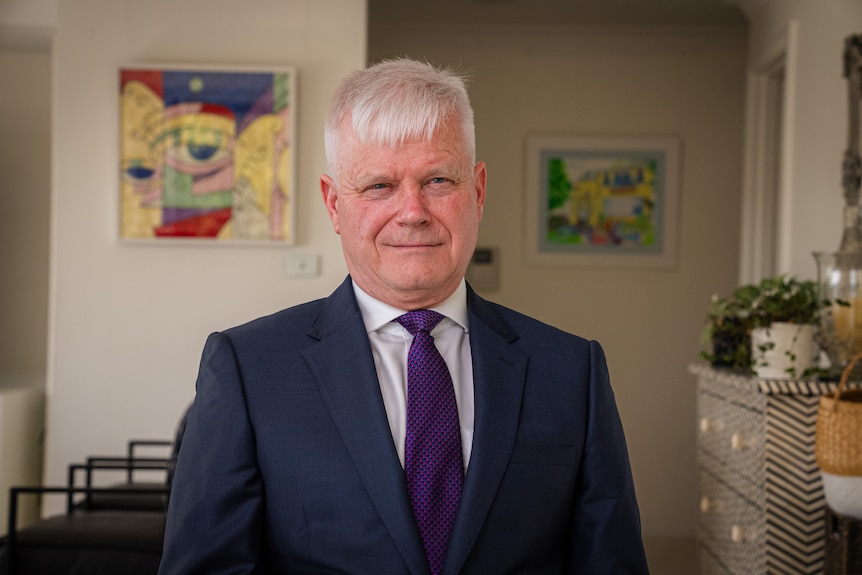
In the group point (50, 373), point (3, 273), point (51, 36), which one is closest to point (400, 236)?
point (50, 373)

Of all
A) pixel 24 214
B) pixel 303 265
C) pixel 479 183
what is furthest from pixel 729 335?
pixel 24 214

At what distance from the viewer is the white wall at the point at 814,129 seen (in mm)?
3891

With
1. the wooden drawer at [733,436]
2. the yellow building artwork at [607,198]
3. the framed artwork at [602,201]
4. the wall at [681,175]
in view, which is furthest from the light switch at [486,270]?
the wooden drawer at [733,436]

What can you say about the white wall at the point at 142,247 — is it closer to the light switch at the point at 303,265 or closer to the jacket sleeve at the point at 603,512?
the light switch at the point at 303,265

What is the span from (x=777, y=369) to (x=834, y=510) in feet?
1.70

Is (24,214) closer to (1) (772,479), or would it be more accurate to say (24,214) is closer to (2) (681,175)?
(2) (681,175)

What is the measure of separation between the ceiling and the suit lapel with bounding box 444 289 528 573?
405 cm

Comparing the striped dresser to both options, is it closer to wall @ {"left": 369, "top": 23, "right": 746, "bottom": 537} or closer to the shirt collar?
the shirt collar

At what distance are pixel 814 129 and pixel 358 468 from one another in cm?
323

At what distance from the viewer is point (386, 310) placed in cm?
158

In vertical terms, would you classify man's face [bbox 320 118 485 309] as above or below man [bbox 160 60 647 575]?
above

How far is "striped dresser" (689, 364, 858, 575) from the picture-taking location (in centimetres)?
301

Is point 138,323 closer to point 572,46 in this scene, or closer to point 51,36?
point 51,36

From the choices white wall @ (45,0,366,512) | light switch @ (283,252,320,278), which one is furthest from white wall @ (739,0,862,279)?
light switch @ (283,252,320,278)
